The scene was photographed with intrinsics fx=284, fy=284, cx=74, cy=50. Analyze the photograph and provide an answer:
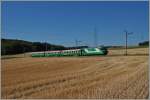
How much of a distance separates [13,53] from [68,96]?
2631 inches

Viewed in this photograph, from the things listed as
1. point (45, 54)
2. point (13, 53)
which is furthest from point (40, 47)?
point (45, 54)

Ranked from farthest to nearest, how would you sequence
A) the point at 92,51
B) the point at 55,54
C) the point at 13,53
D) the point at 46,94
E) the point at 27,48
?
the point at 27,48 → the point at 13,53 → the point at 55,54 → the point at 92,51 → the point at 46,94

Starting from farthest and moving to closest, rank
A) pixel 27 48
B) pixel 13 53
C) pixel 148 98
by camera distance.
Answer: pixel 27 48 < pixel 13 53 < pixel 148 98

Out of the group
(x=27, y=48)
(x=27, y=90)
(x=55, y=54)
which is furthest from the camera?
(x=27, y=48)

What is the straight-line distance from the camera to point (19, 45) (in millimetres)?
76625

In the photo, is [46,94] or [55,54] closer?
[46,94]

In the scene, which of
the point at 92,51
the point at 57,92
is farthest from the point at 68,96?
the point at 92,51

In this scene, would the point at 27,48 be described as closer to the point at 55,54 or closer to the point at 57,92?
the point at 55,54

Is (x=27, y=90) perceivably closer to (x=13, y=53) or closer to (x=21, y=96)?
(x=21, y=96)

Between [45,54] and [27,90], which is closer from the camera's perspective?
[27,90]

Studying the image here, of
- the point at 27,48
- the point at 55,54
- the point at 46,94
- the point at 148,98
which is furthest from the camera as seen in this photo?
the point at 27,48

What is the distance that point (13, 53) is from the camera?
237 ft

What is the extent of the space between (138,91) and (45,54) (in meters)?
50.9

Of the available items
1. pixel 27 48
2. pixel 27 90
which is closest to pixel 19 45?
pixel 27 48
